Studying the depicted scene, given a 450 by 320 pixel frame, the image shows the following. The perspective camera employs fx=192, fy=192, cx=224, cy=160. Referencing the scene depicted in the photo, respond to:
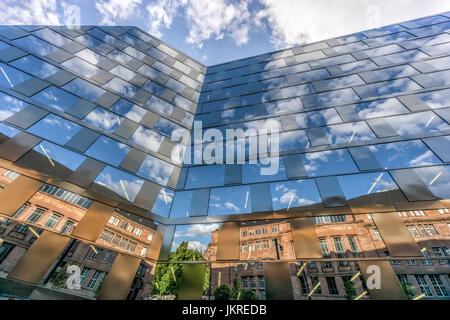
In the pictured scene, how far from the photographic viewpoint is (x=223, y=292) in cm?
825

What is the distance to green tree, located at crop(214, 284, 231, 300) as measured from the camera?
8.01m

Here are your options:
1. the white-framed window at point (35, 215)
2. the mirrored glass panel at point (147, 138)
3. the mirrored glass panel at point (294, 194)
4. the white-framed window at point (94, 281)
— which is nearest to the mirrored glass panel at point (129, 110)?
the mirrored glass panel at point (147, 138)

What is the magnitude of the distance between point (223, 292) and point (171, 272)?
2.58 m

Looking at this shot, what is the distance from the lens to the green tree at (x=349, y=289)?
783cm

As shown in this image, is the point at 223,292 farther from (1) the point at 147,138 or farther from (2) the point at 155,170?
(1) the point at 147,138

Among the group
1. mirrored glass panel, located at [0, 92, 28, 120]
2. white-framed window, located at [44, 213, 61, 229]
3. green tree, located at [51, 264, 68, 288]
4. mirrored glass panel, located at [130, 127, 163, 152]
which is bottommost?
green tree, located at [51, 264, 68, 288]

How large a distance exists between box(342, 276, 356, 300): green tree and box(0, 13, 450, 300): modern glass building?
66mm

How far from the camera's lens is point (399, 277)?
7621mm

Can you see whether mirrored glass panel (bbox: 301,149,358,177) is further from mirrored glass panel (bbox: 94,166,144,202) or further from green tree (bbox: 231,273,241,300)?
mirrored glass panel (bbox: 94,166,144,202)

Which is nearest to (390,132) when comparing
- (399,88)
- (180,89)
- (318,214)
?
(399,88)

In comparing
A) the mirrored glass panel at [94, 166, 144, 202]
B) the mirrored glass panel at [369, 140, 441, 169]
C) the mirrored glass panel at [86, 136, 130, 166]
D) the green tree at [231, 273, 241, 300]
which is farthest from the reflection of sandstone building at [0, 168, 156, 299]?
the mirrored glass panel at [369, 140, 441, 169]

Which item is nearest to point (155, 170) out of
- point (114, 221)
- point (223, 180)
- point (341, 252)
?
point (114, 221)

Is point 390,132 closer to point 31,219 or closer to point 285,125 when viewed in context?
point 285,125

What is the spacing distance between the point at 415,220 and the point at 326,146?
5.63m
